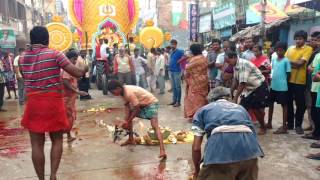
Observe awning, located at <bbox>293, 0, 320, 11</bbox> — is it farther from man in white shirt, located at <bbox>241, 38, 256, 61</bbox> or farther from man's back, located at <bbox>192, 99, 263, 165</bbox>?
man's back, located at <bbox>192, 99, 263, 165</bbox>

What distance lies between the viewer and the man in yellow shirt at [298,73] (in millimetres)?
6531

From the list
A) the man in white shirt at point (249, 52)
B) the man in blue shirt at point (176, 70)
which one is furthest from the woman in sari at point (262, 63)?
the man in blue shirt at point (176, 70)

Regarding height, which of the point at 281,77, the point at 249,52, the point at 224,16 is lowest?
the point at 281,77

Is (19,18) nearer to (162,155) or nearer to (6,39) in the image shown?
(6,39)

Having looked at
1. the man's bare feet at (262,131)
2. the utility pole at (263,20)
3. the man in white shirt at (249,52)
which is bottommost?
the man's bare feet at (262,131)

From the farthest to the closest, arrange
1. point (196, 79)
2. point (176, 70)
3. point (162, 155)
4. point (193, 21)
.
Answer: point (193, 21)
point (176, 70)
point (196, 79)
point (162, 155)

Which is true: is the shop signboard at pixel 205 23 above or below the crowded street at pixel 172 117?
above

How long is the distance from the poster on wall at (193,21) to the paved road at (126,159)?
63.9ft

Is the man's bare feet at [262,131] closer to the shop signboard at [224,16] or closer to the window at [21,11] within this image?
the shop signboard at [224,16]

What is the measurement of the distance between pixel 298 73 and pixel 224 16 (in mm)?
17710

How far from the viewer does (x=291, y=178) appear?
4.64 m

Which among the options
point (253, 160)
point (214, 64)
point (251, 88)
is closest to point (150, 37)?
point (214, 64)

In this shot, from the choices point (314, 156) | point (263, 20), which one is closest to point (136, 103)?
point (314, 156)

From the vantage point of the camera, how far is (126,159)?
556cm
